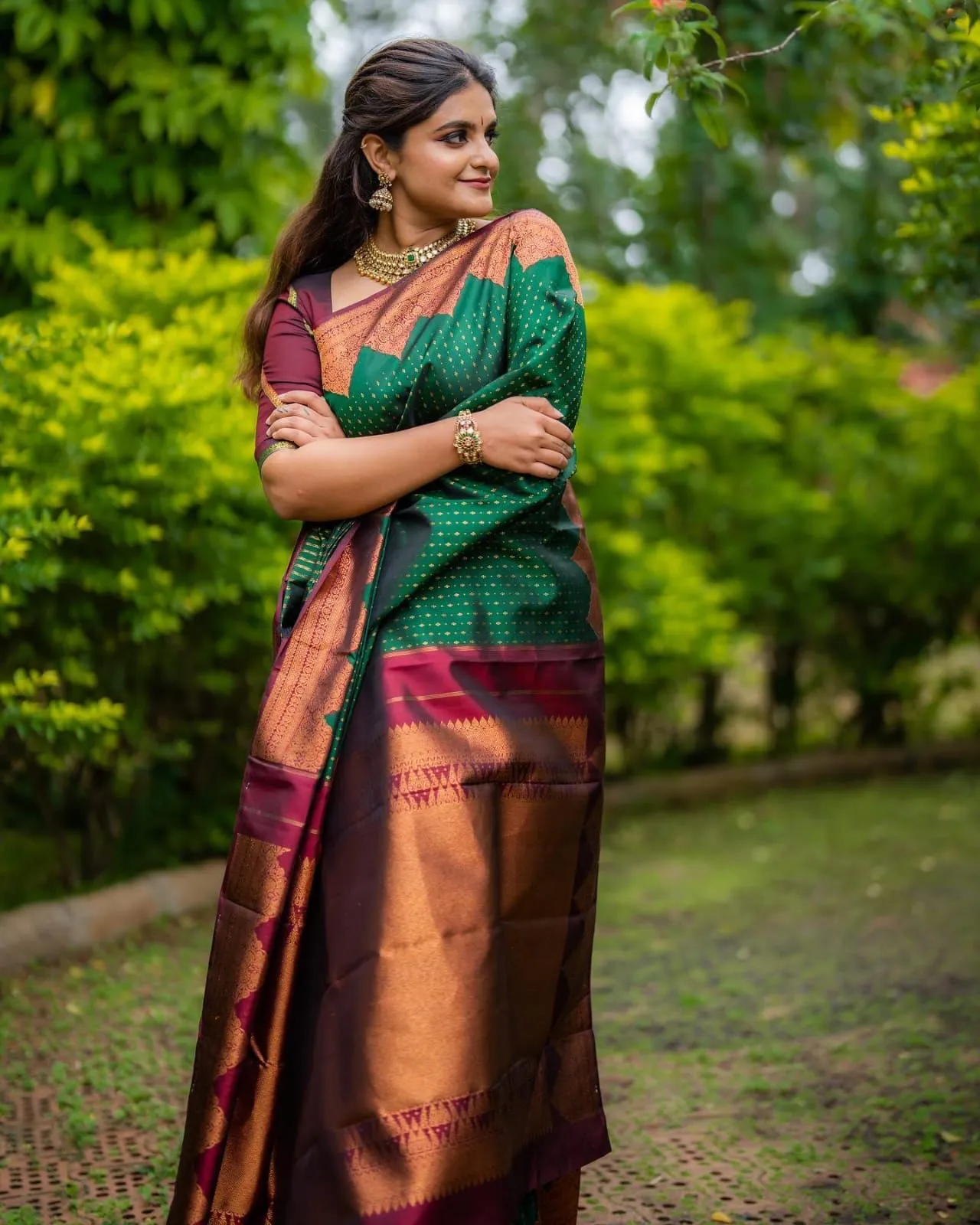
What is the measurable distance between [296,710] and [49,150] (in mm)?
3933

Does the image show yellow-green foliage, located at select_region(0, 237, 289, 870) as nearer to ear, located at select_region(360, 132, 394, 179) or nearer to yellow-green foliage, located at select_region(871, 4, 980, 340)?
ear, located at select_region(360, 132, 394, 179)

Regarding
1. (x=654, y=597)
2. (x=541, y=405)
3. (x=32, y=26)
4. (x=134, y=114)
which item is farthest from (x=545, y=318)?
(x=654, y=597)

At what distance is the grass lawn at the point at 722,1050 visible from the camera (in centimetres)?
303

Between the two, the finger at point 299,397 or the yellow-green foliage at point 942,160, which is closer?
the finger at point 299,397

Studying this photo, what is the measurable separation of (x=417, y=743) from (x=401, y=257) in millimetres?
824

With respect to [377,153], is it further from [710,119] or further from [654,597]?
[654,597]

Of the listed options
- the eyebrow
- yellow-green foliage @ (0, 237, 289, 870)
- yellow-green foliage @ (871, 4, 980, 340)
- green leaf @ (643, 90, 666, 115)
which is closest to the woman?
the eyebrow

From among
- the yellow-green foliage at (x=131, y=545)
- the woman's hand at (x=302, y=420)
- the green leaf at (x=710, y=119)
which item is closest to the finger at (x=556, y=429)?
the woman's hand at (x=302, y=420)

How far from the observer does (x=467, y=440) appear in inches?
91.4

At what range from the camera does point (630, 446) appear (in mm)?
6504

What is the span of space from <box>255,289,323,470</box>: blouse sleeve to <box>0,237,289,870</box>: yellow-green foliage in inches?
52.7

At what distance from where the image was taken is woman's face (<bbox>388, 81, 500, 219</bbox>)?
2.44 metres

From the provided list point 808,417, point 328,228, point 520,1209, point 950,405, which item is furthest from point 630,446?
point 520,1209

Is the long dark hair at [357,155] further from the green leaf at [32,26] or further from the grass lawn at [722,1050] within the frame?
the green leaf at [32,26]
